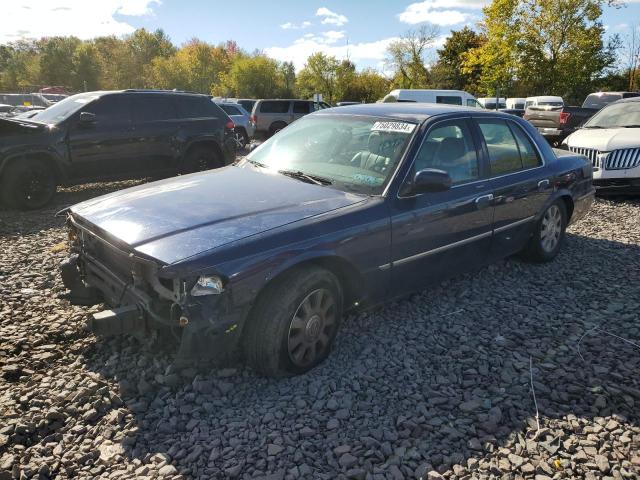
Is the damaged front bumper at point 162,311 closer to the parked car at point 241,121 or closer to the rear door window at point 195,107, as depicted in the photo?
the rear door window at point 195,107

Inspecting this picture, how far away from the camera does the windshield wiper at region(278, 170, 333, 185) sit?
377cm

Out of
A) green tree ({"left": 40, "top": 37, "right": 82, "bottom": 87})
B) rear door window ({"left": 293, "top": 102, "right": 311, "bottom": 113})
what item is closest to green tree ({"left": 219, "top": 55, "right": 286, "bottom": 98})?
green tree ({"left": 40, "top": 37, "right": 82, "bottom": 87})

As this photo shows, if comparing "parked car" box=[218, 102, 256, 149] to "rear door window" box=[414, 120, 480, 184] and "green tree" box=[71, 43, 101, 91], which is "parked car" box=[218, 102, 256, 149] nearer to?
"rear door window" box=[414, 120, 480, 184]

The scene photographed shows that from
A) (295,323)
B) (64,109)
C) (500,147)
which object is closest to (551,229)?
(500,147)

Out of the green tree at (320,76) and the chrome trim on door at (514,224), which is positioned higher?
the green tree at (320,76)

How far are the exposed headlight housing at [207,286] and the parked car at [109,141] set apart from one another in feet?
20.5

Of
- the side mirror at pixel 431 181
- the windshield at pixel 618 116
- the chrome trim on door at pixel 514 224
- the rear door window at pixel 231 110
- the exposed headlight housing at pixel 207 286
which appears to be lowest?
the chrome trim on door at pixel 514 224

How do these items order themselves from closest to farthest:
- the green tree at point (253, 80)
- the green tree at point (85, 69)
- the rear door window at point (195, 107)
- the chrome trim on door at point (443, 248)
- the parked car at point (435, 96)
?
1. the chrome trim on door at point (443, 248)
2. the rear door window at point (195, 107)
3. the parked car at point (435, 96)
4. the green tree at point (253, 80)
5. the green tree at point (85, 69)

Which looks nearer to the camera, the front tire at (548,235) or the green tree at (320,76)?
the front tire at (548,235)

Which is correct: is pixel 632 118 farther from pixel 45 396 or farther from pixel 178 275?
pixel 45 396

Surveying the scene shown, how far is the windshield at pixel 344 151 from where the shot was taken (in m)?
3.72

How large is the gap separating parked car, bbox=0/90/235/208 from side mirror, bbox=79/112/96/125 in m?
0.01

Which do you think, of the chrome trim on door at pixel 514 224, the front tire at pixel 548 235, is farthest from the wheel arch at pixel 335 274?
the front tire at pixel 548 235

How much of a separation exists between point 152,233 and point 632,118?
9.53 m
